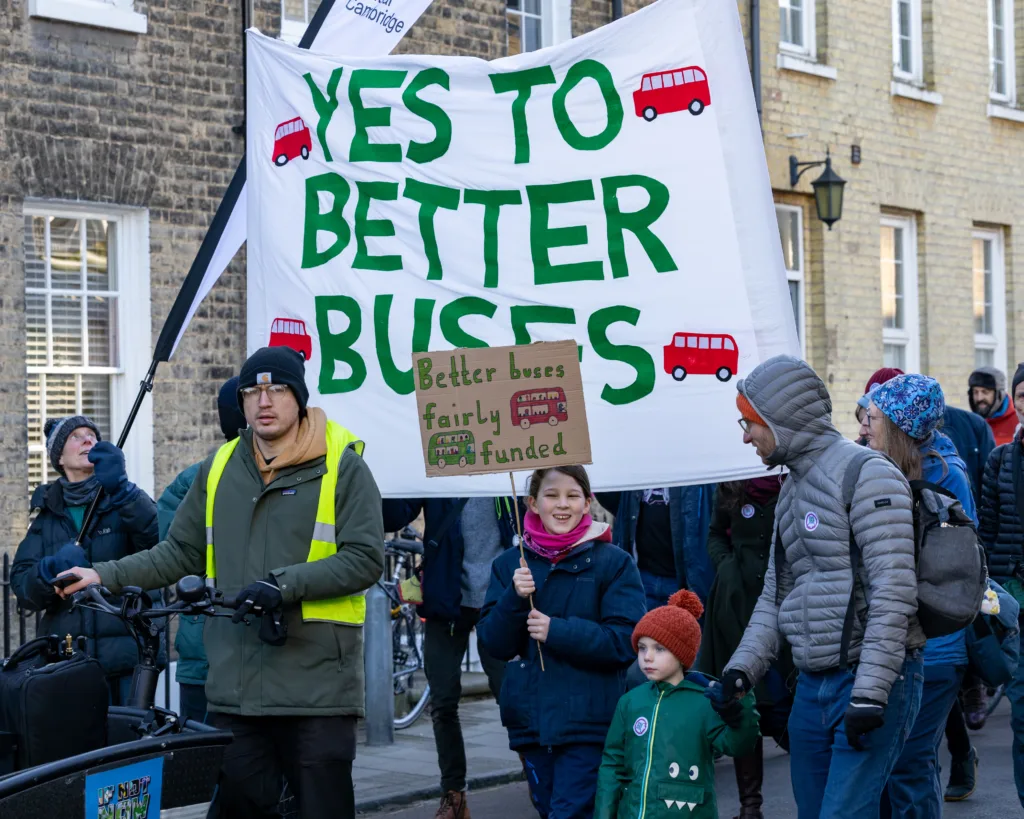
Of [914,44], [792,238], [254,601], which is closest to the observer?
[254,601]

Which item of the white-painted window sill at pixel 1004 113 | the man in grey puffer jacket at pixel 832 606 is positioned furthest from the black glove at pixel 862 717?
the white-painted window sill at pixel 1004 113

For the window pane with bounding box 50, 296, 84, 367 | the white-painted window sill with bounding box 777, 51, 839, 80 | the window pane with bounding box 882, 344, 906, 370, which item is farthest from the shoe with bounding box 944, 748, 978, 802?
the window pane with bounding box 882, 344, 906, 370

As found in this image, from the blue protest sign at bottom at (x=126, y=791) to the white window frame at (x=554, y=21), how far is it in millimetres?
11824

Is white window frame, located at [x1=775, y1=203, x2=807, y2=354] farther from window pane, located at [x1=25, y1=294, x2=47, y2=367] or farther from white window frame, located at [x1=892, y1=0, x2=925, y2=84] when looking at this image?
window pane, located at [x1=25, y1=294, x2=47, y2=367]

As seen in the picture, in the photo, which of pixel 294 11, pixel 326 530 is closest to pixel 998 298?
pixel 294 11

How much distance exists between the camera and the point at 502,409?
18.8ft

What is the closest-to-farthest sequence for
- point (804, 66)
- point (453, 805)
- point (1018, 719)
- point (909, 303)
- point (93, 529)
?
point (1018, 719) → point (93, 529) → point (453, 805) → point (804, 66) → point (909, 303)

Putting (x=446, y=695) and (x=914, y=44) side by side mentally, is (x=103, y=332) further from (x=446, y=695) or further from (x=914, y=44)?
(x=914, y=44)

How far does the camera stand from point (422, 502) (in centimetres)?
782

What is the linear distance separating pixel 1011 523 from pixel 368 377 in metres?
3.17

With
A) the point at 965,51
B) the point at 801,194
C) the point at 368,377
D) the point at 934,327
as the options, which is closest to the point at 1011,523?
the point at 368,377

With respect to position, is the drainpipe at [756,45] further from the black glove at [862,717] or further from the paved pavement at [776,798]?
the black glove at [862,717]

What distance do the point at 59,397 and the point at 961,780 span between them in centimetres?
663

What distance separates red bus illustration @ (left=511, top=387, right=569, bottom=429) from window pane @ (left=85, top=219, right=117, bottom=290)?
23.1 feet
